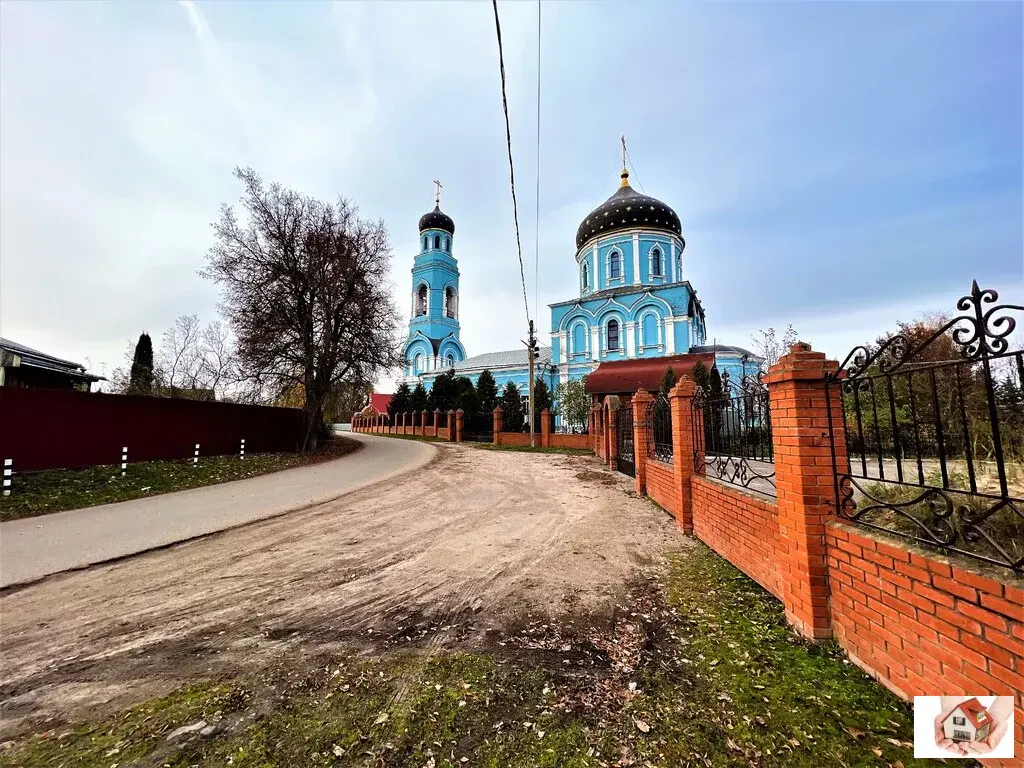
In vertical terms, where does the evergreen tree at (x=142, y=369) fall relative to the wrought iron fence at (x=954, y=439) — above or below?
above

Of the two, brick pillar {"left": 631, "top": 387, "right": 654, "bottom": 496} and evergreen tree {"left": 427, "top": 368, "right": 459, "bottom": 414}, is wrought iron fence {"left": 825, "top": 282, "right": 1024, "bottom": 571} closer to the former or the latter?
brick pillar {"left": 631, "top": 387, "right": 654, "bottom": 496}

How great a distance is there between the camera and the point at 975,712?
170 cm

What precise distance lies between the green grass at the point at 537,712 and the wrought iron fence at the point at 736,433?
1.81 m

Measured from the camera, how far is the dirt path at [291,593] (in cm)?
254

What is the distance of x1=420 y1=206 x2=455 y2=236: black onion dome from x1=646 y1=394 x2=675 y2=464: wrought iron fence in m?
43.3

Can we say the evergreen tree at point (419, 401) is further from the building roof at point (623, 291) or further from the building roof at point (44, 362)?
the building roof at point (44, 362)

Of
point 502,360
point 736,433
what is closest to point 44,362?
point 736,433

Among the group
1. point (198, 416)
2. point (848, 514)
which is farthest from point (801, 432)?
point (198, 416)

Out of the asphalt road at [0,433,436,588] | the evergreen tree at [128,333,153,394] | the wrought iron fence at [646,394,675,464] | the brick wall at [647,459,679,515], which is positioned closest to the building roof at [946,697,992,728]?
the brick wall at [647,459,679,515]

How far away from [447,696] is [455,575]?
1.77m

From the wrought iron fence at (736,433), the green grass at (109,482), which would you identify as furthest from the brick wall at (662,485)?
the green grass at (109,482)

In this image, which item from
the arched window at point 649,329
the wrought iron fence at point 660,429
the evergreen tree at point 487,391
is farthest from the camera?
the evergreen tree at point 487,391

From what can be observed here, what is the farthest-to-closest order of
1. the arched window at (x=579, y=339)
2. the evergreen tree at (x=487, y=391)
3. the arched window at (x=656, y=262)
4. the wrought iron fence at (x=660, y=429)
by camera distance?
1. the arched window at (x=579, y=339)
2. the arched window at (x=656, y=262)
3. the evergreen tree at (x=487, y=391)
4. the wrought iron fence at (x=660, y=429)

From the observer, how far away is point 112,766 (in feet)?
5.87
